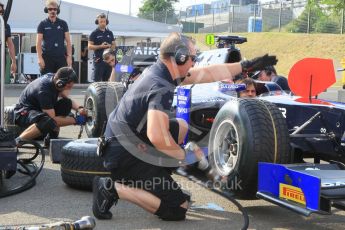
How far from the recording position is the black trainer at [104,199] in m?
4.45

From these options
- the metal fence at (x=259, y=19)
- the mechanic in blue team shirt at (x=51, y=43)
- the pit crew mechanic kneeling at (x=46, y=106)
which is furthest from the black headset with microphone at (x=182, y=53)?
the metal fence at (x=259, y=19)

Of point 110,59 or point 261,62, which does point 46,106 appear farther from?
point 110,59

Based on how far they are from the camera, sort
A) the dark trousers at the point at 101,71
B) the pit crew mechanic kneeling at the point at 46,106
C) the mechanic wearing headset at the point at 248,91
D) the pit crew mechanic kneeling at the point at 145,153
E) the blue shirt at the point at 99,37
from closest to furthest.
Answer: the pit crew mechanic kneeling at the point at 145,153
the mechanic wearing headset at the point at 248,91
the pit crew mechanic kneeling at the point at 46,106
the dark trousers at the point at 101,71
the blue shirt at the point at 99,37

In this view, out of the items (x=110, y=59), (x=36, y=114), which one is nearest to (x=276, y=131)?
(x=36, y=114)

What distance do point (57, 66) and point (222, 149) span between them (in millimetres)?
4483

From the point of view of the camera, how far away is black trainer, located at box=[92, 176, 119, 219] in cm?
445

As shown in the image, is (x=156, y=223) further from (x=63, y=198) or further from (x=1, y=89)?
(x=1, y=89)

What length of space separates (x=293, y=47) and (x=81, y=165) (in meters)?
36.0

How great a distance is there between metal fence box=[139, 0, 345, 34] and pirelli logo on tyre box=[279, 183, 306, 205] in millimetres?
41908

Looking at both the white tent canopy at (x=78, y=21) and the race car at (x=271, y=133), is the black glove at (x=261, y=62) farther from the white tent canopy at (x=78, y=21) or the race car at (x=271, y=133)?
the white tent canopy at (x=78, y=21)

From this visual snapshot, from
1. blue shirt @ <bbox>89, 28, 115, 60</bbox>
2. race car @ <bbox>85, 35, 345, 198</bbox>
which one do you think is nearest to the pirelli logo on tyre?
race car @ <bbox>85, 35, 345, 198</bbox>

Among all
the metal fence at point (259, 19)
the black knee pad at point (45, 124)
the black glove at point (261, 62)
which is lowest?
the black knee pad at point (45, 124)

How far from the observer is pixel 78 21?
2308 cm

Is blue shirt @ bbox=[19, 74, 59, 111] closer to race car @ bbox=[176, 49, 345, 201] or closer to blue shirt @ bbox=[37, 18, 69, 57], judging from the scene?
blue shirt @ bbox=[37, 18, 69, 57]
